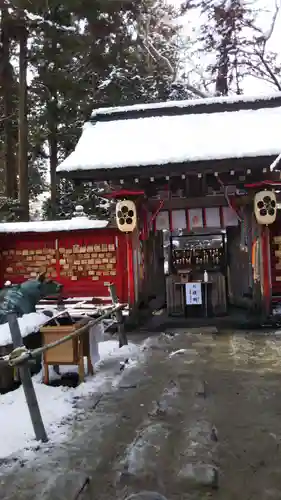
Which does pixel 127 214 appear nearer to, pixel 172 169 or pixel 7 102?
pixel 172 169

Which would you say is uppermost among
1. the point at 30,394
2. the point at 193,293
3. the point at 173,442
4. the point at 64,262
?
the point at 64,262

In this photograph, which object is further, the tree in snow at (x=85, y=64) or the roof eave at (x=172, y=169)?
the tree in snow at (x=85, y=64)

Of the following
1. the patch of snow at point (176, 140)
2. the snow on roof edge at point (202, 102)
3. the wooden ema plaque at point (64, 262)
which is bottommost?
the wooden ema plaque at point (64, 262)

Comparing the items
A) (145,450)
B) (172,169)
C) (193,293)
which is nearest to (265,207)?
(172,169)

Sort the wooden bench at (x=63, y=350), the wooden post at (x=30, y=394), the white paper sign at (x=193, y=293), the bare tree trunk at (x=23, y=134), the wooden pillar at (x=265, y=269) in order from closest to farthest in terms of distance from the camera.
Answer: the wooden post at (x=30, y=394) < the wooden bench at (x=63, y=350) < the wooden pillar at (x=265, y=269) < the white paper sign at (x=193, y=293) < the bare tree trunk at (x=23, y=134)

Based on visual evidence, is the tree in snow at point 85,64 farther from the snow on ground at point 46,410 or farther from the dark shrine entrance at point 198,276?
the snow on ground at point 46,410

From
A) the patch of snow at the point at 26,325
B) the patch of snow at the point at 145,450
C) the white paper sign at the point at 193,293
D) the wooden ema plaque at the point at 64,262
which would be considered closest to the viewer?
the patch of snow at the point at 145,450

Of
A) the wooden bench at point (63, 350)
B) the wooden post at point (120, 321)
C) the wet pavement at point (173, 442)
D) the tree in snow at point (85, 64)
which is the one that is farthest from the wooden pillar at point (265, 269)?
the tree in snow at point (85, 64)

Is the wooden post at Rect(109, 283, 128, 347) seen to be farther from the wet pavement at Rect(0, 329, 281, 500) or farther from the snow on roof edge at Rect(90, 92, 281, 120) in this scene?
the snow on roof edge at Rect(90, 92, 281, 120)

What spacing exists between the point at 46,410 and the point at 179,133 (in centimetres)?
901

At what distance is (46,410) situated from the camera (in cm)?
531

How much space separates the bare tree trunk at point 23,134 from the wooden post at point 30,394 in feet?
47.4

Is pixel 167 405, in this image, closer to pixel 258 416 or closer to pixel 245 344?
pixel 258 416

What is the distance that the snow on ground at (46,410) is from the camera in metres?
4.44
